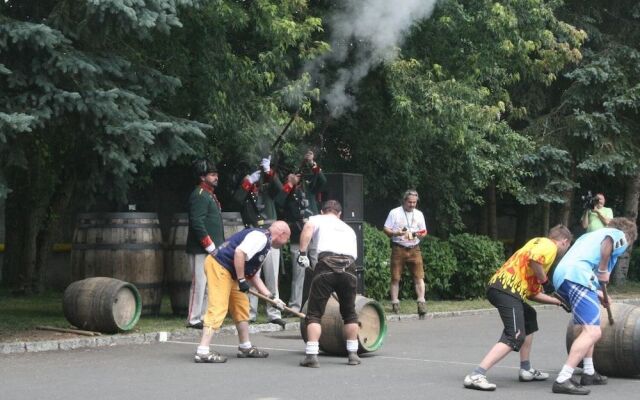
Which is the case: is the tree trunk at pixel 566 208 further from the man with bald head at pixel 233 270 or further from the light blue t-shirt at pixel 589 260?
the light blue t-shirt at pixel 589 260

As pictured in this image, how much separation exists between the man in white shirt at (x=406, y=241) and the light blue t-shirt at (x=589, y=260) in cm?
687

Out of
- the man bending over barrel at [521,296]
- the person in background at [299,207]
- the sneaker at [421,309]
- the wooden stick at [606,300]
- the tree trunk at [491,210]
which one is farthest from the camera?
the tree trunk at [491,210]

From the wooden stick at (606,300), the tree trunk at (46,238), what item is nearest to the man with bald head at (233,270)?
the wooden stick at (606,300)

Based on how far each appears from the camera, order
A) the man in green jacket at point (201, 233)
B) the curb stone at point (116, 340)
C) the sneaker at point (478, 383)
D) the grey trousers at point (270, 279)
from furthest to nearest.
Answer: the grey trousers at point (270, 279)
the man in green jacket at point (201, 233)
the curb stone at point (116, 340)
the sneaker at point (478, 383)

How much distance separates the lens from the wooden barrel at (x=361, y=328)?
1180 cm

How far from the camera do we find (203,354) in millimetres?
11328

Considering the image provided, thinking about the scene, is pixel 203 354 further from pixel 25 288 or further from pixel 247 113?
pixel 25 288

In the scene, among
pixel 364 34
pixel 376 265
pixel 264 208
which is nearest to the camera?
pixel 264 208

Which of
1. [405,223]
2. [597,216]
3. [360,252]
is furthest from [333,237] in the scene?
[597,216]

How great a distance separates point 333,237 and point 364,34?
23.4 feet

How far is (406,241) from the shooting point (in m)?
17.2

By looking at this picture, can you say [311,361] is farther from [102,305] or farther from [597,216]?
[597,216]

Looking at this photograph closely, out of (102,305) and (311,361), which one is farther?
(102,305)

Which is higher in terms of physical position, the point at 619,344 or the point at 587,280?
the point at 587,280
